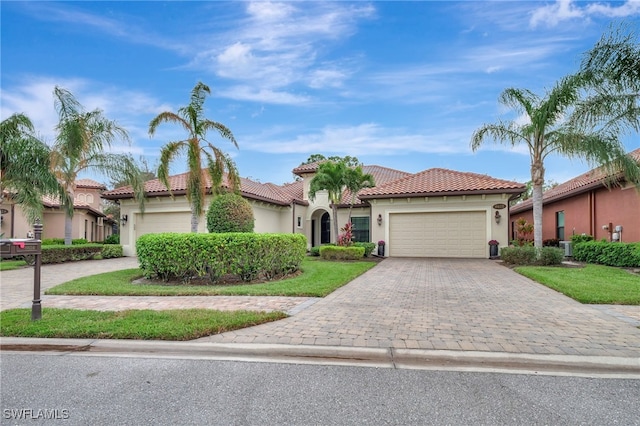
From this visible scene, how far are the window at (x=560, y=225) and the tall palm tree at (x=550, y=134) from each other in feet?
27.9

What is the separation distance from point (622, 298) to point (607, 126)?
4853 mm

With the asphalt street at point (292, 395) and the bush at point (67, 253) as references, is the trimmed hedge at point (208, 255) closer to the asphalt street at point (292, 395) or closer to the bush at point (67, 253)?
the asphalt street at point (292, 395)

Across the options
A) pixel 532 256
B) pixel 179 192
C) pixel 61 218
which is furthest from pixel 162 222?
pixel 532 256

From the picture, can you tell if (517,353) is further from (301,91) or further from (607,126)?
(301,91)

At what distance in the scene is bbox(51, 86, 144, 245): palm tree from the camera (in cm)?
1433

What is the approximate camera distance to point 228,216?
1001 cm

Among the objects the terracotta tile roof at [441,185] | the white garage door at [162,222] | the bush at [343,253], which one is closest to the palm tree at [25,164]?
the white garage door at [162,222]

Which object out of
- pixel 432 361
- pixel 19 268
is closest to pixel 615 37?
pixel 432 361

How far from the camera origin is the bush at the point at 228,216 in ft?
32.7

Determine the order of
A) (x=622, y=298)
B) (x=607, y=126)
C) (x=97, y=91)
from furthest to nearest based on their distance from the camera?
1. (x=97, y=91)
2. (x=607, y=126)
3. (x=622, y=298)

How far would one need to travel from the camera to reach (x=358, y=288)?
850 centimetres

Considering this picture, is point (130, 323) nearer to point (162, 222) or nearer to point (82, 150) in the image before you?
point (82, 150)

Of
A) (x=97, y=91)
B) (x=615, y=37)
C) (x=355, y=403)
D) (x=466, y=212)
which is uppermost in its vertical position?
(x=97, y=91)

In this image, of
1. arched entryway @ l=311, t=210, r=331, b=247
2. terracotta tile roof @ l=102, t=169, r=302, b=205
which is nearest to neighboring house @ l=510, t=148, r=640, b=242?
arched entryway @ l=311, t=210, r=331, b=247
